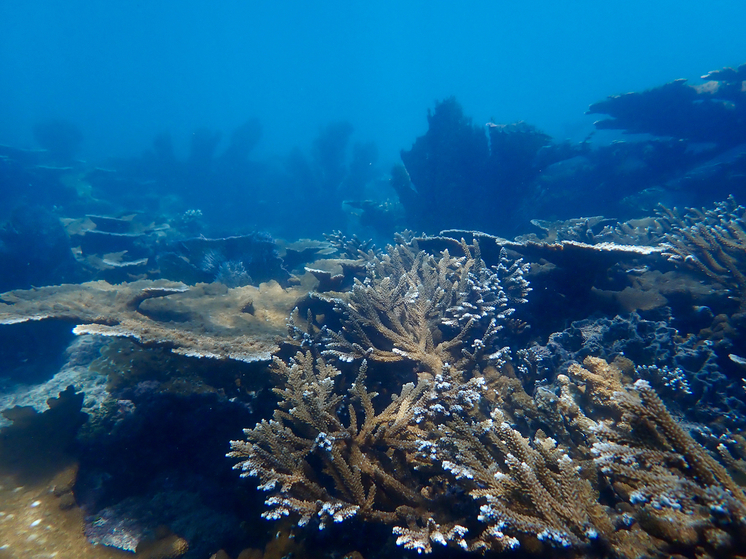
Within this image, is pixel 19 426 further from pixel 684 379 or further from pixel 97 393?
pixel 684 379

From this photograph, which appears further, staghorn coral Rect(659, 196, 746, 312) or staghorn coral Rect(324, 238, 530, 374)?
staghorn coral Rect(659, 196, 746, 312)

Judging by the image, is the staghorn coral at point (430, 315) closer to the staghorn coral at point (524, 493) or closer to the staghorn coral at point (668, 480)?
the staghorn coral at point (524, 493)

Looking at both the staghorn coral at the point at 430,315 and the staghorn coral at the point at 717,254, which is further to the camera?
the staghorn coral at the point at 717,254

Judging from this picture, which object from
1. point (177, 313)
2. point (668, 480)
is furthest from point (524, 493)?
point (177, 313)

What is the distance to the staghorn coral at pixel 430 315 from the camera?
311 centimetres

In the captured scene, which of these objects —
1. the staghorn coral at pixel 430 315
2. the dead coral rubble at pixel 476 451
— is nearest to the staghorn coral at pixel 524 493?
the dead coral rubble at pixel 476 451

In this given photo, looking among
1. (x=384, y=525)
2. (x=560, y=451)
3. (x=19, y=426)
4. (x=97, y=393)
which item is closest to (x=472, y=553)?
(x=384, y=525)

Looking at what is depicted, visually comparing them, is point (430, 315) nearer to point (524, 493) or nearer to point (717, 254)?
point (524, 493)

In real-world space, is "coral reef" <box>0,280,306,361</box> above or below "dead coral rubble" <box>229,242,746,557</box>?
above

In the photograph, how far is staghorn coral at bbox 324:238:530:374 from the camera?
3105mm

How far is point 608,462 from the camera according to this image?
1.59 metres

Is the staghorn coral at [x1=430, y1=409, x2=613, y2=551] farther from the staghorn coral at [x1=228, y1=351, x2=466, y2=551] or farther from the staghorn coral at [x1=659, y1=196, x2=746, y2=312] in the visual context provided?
the staghorn coral at [x1=659, y1=196, x2=746, y2=312]

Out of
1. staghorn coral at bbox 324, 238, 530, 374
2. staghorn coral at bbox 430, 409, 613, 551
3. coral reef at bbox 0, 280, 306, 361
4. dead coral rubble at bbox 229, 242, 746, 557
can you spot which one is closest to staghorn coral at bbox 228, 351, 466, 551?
dead coral rubble at bbox 229, 242, 746, 557

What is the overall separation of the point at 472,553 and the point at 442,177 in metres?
9.78
